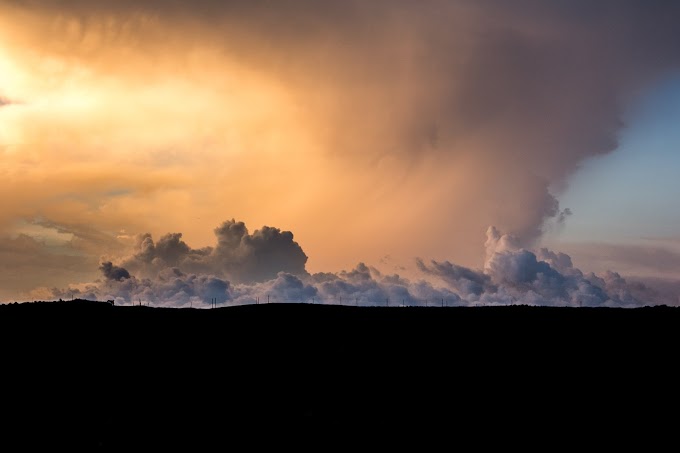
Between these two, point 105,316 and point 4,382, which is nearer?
point 4,382

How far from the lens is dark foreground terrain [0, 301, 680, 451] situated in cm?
4438

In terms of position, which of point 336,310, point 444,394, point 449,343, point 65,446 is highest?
point 336,310

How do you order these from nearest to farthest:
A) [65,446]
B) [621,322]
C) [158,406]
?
[65,446]
[158,406]
[621,322]

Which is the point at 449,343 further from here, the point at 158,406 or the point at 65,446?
the point at 65,446

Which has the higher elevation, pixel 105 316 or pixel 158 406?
pixel 105 316

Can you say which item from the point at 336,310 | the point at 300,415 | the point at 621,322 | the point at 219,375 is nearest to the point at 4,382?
the point at 219,375

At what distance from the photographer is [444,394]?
1845 inches

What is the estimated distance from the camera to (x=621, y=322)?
5812 cm

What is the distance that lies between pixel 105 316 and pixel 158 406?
15762 millimetres

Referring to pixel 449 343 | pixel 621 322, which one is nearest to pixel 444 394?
pixel 449 343

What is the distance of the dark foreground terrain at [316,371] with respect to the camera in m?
44.4

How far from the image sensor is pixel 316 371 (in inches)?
1957

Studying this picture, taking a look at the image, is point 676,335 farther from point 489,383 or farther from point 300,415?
point 300,415

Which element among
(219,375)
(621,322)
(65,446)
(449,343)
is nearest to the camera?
(65,446)
